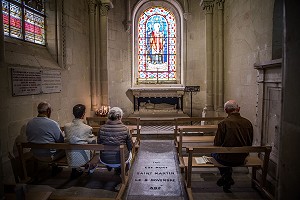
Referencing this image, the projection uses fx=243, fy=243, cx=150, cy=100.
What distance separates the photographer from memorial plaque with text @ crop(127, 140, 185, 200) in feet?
10.5

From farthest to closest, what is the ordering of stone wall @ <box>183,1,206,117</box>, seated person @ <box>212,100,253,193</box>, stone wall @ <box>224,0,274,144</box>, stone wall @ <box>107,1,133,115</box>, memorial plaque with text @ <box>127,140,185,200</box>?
stone wall @ <box>183,1,206,117</box>
stone wall @ <box>107,1,133,115</box>
stone wall @ <box>224,0,274,144</box>
memorial plaque with text @ <box>127,140,185,200</box>
seated person @ <box>212,100,253,193</box>

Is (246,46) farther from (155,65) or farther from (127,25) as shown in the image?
(127,25)

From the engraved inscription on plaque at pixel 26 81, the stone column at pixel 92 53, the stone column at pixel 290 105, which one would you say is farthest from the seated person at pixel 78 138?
the stone column at pixel 92 53

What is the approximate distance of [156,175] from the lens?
3.82m

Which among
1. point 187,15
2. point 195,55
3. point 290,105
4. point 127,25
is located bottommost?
point 290,105

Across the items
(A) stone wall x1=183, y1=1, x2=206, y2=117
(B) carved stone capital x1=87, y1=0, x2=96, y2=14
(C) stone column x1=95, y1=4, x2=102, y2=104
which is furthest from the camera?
(A) stone wall x1=183, y1=1, x2=206, y2=117

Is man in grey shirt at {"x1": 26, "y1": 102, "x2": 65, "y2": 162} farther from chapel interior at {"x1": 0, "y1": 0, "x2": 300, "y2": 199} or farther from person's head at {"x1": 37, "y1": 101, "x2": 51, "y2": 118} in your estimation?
chapel interior at {"x1": 0, "y1": 0, "x2": 300, "y2": 199}

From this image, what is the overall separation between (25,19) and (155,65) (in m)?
4.84

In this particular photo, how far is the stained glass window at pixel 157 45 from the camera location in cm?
850

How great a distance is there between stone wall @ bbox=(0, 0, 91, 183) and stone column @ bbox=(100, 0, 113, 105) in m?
0.41

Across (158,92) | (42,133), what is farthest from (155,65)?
(42,133)

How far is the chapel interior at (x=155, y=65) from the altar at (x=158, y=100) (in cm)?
3

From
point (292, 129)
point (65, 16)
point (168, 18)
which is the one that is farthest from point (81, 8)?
point (292, 129)

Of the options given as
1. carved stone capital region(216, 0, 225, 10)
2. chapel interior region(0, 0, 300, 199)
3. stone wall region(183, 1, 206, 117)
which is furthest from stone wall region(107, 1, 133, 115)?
carved stone capital region(216, 0, 225, 10)
